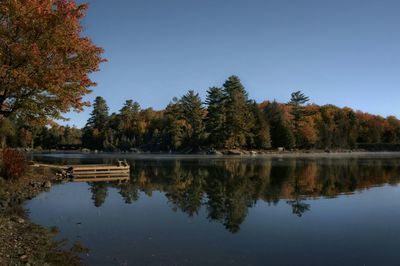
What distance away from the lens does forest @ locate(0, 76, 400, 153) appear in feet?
352

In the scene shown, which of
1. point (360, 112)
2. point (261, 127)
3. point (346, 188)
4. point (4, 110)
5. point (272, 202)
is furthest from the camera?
point (360, 112)

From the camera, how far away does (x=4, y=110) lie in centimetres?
2022

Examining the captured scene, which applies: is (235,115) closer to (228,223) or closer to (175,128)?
(175,128)

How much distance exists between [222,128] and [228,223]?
90598mm

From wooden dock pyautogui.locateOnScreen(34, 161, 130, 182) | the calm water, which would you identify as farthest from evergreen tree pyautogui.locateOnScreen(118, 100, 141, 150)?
the calm water

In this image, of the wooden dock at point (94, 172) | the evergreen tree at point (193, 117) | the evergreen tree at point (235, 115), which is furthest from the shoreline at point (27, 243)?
the evergreen tree at point (193, 117)

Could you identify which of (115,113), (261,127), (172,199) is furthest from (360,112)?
(172,199)

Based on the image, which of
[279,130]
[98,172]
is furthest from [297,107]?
[98,172]

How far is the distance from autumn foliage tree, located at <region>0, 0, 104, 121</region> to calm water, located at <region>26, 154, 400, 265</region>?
5853mm

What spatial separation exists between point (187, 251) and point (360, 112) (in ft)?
571

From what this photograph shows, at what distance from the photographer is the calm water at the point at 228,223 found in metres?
11.6

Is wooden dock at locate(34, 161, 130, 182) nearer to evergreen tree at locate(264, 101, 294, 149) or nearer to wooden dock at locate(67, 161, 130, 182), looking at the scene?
wooden dock at locate(67, 161, 130, 182)

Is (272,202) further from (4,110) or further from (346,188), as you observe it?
(4,110)

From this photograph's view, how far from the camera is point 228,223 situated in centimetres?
1631
